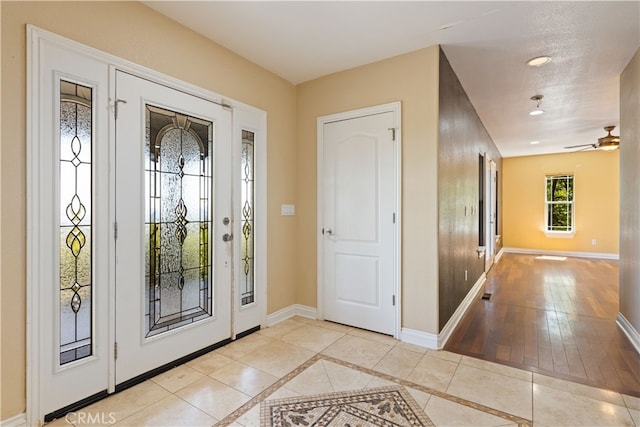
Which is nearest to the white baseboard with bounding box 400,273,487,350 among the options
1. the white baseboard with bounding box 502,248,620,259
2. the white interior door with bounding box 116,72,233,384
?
the white interior door with bounding box 116,72,233,384

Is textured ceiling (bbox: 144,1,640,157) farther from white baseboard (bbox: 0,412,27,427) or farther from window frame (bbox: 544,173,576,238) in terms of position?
window frame (bbox: 544,173,576,238)

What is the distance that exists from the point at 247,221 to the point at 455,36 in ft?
8.04

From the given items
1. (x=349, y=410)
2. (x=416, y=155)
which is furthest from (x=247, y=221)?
(x=349, y=410)

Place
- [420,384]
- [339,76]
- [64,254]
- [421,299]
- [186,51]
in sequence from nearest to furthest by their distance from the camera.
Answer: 1. [64,254]
2. [420,384]
3. [186,51]
4. [421,299]
5. [339,76]

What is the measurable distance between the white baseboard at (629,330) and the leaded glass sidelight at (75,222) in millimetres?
4269

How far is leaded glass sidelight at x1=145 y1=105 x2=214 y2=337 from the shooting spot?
7.57 feet

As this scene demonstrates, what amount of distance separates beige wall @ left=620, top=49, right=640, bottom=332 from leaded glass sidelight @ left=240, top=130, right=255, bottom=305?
11.3 feet

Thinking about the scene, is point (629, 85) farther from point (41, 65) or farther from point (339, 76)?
point (41, 65)

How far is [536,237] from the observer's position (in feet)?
27.8

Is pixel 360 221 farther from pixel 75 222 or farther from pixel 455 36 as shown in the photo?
pixel 75 222

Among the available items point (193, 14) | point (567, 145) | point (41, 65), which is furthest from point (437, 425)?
point (567, 145)

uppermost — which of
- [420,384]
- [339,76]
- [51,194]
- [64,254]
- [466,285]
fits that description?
[339,76]

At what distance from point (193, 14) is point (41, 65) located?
1072 millimetres

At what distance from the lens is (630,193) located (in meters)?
2.96
